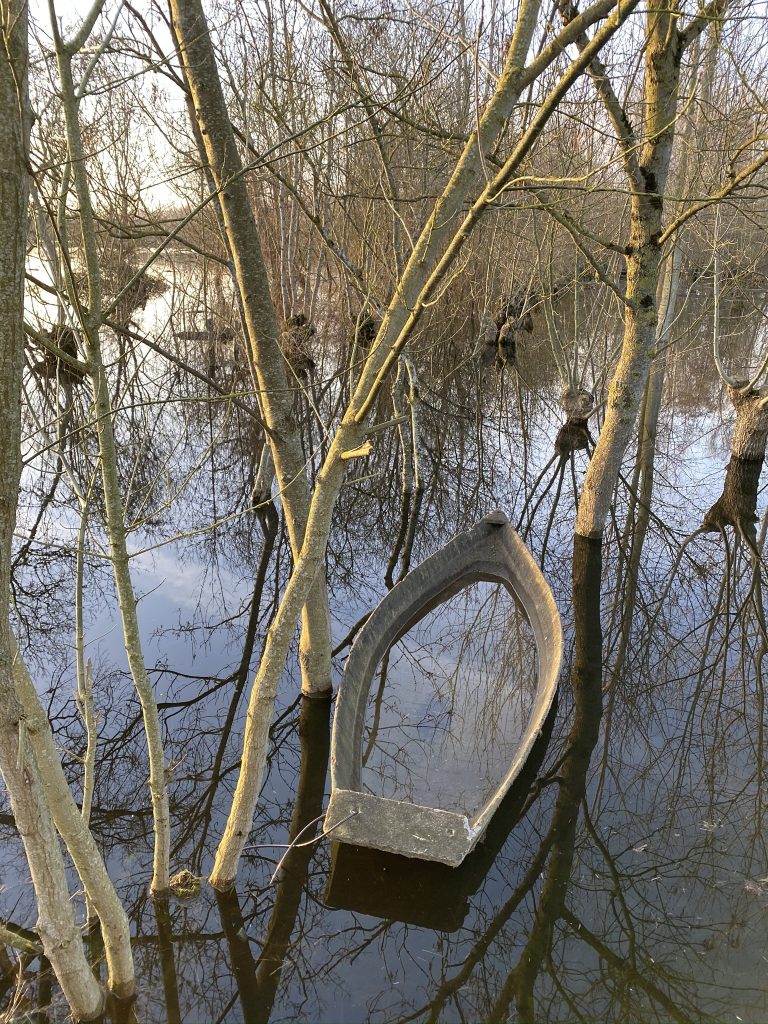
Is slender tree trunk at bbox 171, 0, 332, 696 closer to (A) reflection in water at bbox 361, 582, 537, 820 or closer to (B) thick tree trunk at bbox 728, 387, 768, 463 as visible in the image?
(A) reflection in water at bbox 361, 582, 537, 820

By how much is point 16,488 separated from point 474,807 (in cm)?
368

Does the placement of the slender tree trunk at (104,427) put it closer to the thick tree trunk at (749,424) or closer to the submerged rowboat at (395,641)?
the submerged rowboat at (395,641)

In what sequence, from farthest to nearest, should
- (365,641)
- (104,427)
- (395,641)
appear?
1. (395,641)
2. (365,641)
3. (104,427)

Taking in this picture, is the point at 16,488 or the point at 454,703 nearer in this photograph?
the point at 16,488

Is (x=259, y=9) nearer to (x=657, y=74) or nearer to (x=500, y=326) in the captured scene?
(x=657, y=74)

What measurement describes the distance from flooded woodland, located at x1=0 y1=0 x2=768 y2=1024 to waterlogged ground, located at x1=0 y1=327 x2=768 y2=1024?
2 centimetres

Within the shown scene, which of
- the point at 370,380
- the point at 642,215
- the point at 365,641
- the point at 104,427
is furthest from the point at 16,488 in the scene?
the point at 642,215

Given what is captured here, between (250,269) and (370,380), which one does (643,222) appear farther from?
(370,380)

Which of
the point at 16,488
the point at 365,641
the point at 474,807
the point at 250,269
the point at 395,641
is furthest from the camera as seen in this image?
the point at 395,641

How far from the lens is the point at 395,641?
7.26m

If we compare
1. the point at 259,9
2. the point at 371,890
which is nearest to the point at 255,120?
the point at 259,9

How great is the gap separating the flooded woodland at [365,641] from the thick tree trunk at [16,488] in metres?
0.01

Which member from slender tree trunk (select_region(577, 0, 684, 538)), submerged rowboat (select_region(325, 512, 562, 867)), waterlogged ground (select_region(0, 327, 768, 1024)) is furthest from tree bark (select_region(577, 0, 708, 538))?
submerged rowboat (select_region(325, 512, 562, 867))

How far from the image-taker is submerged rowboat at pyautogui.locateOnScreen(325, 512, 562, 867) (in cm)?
393
